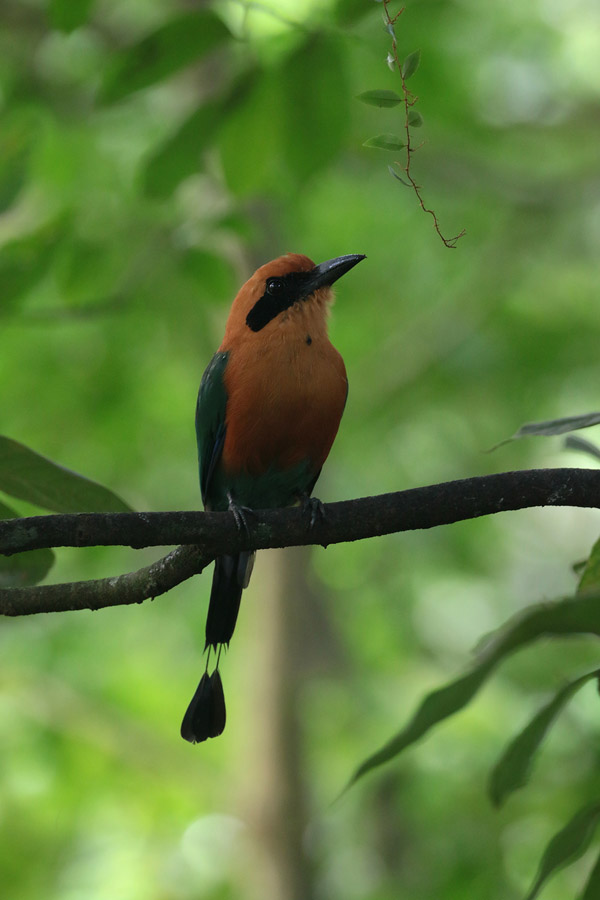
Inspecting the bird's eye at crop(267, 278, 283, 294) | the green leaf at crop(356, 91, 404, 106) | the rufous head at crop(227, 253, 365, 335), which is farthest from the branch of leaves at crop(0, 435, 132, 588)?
the bird's eye at crop(267, 278, 283, 294)

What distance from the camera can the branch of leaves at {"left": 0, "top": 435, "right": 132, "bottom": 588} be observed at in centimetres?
196

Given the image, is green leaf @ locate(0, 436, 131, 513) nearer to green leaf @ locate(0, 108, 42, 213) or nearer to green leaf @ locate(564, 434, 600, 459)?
green leaf @ locate(564, 434, 600, 459)

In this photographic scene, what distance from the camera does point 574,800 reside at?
3096 millimetres

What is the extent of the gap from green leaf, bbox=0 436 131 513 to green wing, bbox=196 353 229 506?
1.31m

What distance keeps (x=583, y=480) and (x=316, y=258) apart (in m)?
5.66

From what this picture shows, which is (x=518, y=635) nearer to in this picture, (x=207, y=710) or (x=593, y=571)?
(x=593, y=571)

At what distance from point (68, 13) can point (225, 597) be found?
6.44 ft

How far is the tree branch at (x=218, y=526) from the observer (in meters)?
1.78

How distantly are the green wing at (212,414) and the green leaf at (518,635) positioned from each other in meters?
2.23

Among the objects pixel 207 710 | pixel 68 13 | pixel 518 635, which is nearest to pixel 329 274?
pixel 68 13

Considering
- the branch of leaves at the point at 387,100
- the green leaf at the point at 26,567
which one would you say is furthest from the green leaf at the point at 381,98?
the green leaf at the point at 26,567

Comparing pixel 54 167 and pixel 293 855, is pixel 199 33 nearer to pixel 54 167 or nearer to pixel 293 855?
pixel 54 167

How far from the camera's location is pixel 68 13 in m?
2.36

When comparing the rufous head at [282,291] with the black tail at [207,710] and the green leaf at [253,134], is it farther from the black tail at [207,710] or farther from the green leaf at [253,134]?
the black tail at [207,710]
